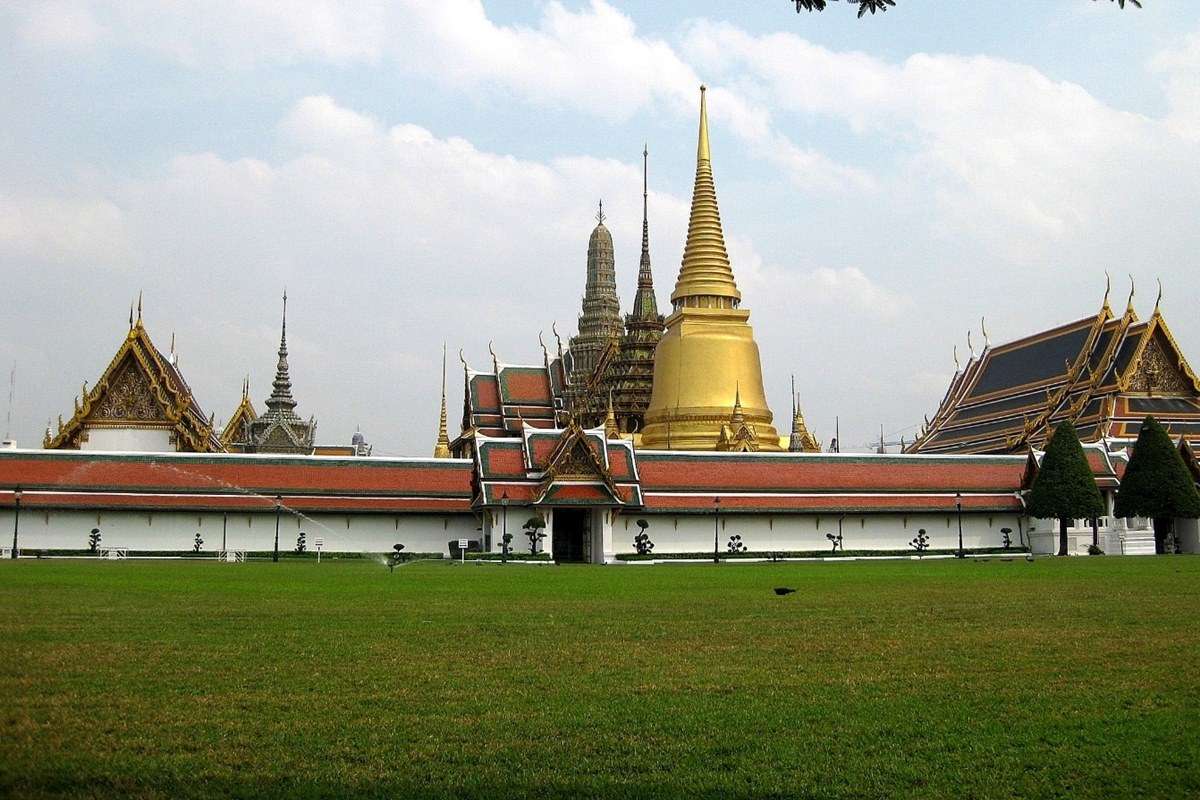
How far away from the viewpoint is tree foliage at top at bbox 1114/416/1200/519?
39188 mm

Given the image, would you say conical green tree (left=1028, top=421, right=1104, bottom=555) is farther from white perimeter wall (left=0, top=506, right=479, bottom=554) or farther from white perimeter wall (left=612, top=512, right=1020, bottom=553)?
white perimeter wall (left=0, top=506, right=479, bottom=554)

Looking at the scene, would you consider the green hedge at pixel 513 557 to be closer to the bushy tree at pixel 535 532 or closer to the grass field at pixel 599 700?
the bushy tree at pixel 535 532

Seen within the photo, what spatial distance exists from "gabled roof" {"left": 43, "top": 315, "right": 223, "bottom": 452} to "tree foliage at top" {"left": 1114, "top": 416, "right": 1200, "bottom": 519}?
112ft

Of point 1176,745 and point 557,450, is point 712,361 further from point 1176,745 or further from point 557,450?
point 1176,745

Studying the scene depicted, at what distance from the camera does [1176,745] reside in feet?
23.1

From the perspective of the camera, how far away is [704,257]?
60.5 m

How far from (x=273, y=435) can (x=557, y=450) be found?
42.4 meters

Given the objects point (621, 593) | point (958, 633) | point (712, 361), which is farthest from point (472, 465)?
point (958, 633)

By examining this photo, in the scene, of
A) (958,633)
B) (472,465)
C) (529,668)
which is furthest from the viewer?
(472,465)

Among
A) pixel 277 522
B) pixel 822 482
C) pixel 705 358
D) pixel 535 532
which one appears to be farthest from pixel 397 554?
A: pixel 705 358

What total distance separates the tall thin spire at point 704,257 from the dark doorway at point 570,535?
70.6 ft

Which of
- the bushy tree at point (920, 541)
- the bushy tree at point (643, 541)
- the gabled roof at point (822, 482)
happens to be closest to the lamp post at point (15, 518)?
the bushy tree at point (643, 541)

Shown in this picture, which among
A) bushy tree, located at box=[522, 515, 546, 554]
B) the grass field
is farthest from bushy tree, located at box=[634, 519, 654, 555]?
the grass field

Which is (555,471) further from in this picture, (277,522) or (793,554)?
(277,522)
